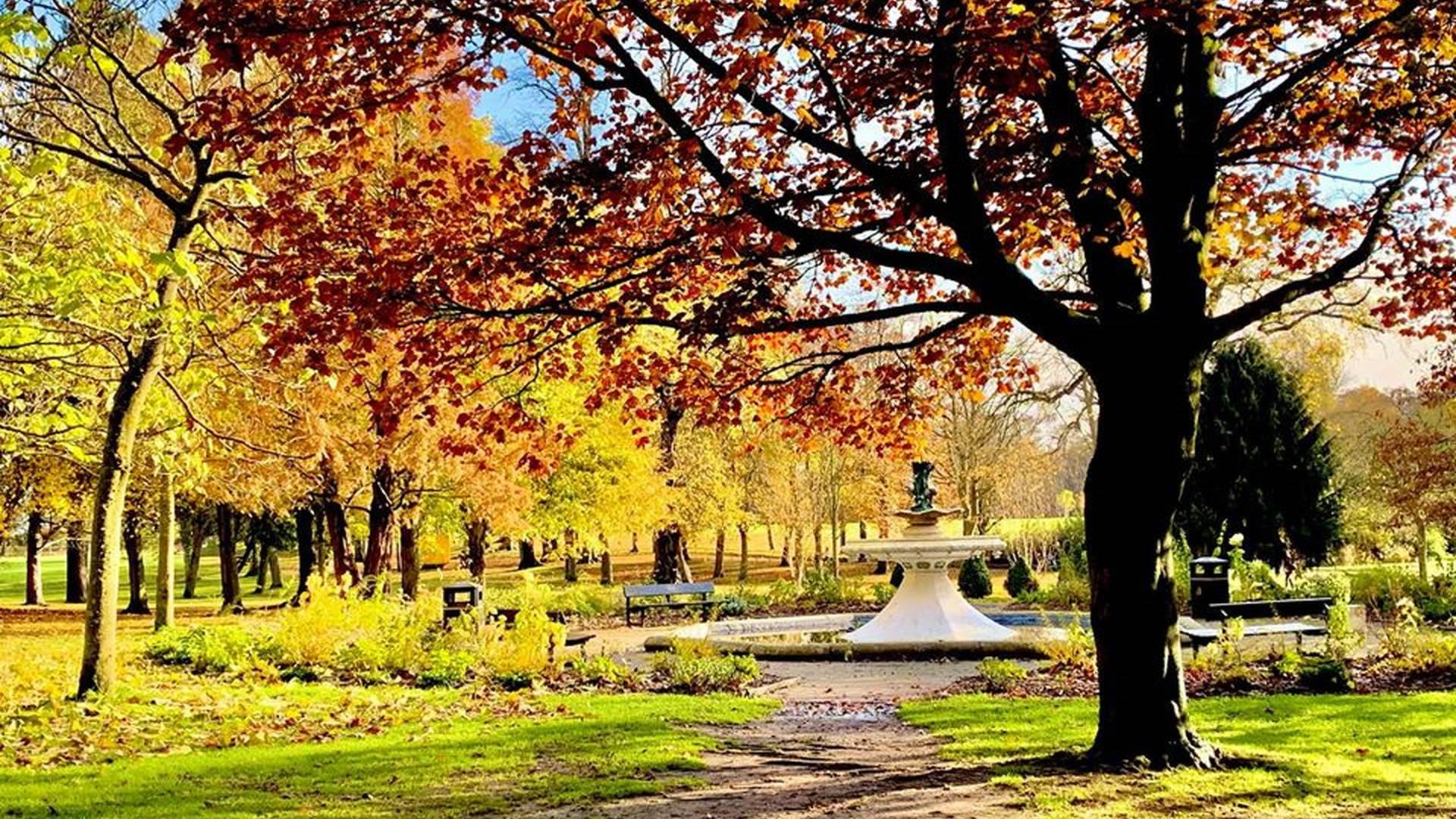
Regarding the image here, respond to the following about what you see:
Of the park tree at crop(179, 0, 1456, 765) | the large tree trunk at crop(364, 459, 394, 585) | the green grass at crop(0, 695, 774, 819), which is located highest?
the park tree at crop(179, 0, 1456, 765)

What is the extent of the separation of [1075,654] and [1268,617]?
5.94m

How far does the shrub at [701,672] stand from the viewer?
12930 millimetres

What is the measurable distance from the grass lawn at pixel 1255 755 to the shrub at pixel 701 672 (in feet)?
7.79

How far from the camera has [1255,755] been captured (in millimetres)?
7922

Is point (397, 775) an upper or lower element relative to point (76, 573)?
lower

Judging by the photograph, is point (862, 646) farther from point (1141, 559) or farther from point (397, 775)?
point (397, 775)

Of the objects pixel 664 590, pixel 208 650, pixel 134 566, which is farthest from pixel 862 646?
pixel 134 566

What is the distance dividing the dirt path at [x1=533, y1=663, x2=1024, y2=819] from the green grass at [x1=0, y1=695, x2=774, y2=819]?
30cm

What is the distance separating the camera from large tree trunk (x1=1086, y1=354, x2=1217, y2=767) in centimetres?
765

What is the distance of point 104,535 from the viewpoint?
11.0 m

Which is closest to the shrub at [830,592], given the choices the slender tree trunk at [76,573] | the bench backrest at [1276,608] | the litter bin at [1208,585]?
the litter bin at [1208,585]

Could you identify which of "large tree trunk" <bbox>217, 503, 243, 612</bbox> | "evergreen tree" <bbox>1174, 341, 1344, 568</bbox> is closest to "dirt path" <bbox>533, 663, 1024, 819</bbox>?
"evergreen tree" <bbox>1174, 341, 1344, 568</bbox>

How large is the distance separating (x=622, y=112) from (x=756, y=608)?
1802 centimetres

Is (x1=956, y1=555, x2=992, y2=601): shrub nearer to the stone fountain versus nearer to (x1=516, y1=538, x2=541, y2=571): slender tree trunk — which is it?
the stone fountain
